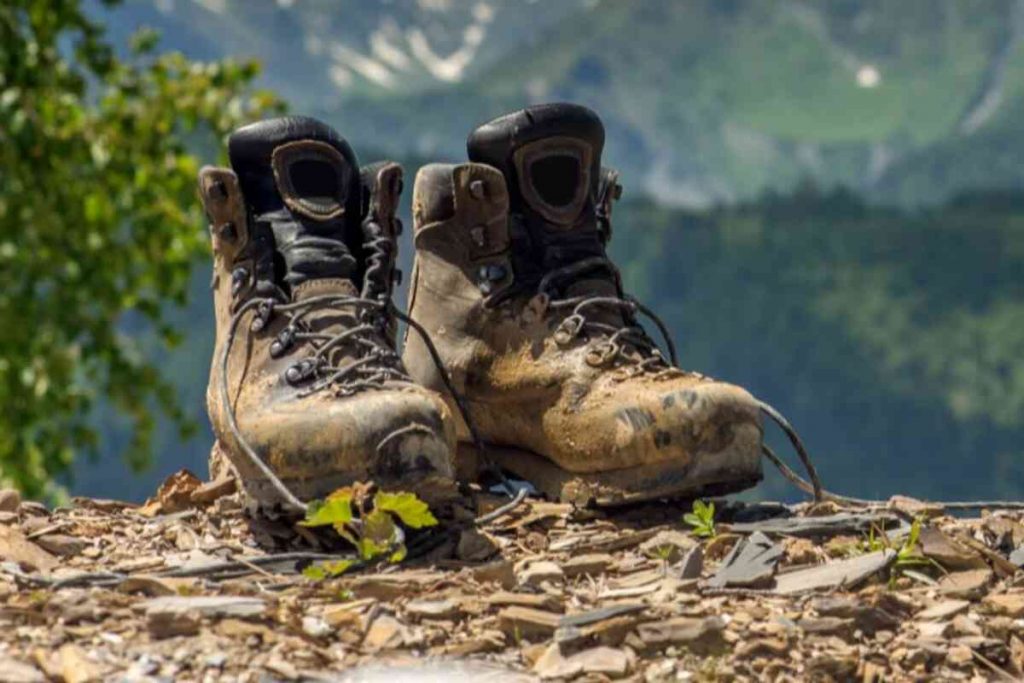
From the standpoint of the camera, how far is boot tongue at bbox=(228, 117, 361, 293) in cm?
517

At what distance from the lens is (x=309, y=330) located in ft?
16.5

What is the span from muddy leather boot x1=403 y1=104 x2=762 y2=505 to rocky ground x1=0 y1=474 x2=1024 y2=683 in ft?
0.54

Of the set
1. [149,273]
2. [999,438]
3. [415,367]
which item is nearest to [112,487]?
[999,438]

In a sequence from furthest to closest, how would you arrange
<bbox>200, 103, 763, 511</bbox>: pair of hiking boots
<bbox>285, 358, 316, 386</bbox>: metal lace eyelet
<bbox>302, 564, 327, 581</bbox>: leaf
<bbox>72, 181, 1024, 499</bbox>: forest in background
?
<bbox>72, 181, 1024, 499</bbox>: forest in background, <bbox>285, 358, 316, 386</bbox>: metal lace eyelet, <bbox>200, 103, 763, 511</bbox>: pair of hiking boots, <bbox>302, 564, 327, 581</bbox>: leaf

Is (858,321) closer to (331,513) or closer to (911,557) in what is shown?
(911,557)

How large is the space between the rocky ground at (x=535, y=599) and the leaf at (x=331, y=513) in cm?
11

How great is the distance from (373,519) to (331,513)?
0.09 metres

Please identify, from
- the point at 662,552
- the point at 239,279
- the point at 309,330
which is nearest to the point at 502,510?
the point at 662,552

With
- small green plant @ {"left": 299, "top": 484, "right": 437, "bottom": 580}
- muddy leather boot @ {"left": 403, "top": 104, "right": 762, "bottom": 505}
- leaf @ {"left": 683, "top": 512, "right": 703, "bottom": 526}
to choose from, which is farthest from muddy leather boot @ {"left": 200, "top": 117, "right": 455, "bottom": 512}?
leaf @ {"left": 683, "top": 512, "right": 703, "bottom": 526}

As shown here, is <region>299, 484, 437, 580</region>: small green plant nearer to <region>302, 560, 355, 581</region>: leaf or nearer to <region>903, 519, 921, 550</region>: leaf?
<region>302, 560, 355, 581</region>: leaf

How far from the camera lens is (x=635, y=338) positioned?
207 inches

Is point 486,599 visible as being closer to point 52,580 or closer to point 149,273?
point 52,580

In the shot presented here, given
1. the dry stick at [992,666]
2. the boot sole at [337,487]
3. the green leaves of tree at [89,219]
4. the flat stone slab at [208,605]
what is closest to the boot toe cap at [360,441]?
the boot sole at [337,487]

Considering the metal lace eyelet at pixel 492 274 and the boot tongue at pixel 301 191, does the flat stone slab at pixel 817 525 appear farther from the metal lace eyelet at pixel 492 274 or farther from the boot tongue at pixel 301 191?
the boot tongue at pixel 301 191
